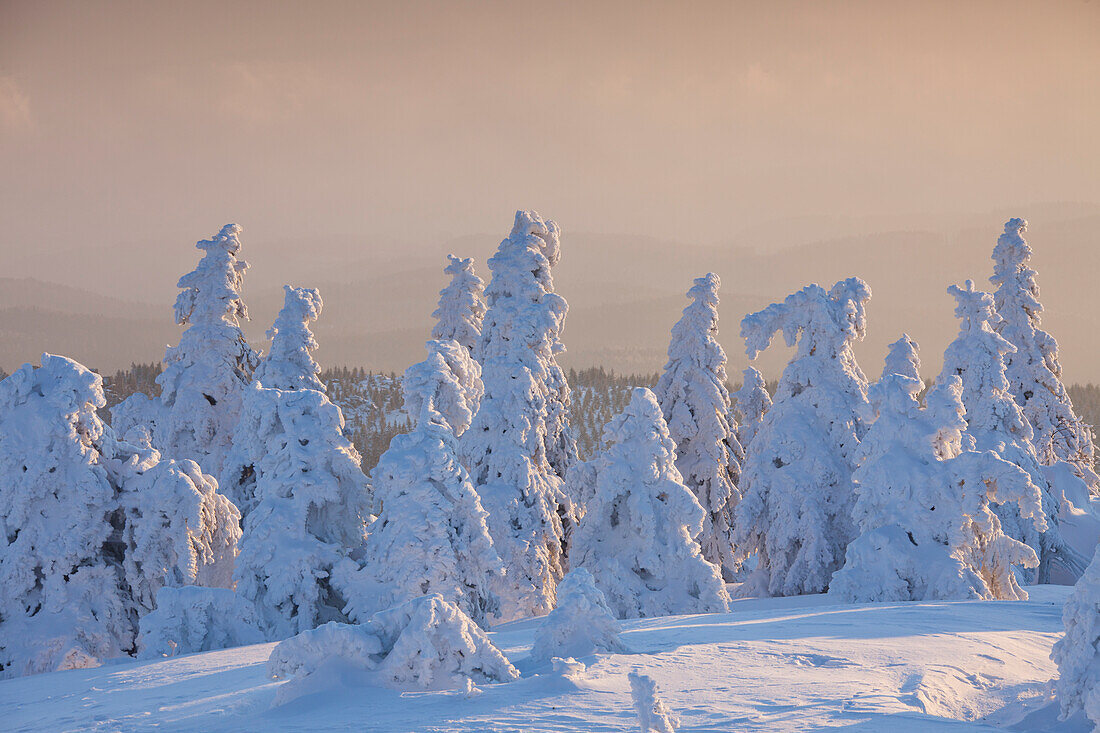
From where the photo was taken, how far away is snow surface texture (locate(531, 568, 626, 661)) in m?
12.9

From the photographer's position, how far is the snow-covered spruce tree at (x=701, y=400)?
3738cm

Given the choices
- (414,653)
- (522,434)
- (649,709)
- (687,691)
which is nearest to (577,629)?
(687,691)

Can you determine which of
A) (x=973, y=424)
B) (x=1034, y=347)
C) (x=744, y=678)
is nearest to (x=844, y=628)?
(x=744, y=678)

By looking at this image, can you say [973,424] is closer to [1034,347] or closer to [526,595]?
[1034,347]

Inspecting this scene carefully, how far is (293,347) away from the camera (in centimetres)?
2884

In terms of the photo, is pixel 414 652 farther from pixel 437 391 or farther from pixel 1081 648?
pixel 437 391

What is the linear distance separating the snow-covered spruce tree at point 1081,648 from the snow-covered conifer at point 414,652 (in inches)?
258

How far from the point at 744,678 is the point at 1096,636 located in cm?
409

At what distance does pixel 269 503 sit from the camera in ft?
65.5

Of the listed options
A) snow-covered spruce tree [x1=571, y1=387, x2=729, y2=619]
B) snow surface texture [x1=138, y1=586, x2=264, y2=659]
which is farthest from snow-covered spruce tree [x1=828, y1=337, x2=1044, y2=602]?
snow surface texture [x1=138, y1=586, x2=264, y2=659]

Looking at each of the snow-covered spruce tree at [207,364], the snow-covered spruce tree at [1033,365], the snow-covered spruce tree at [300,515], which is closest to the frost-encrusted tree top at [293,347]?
the snow-covered spruce tree at [207,364]

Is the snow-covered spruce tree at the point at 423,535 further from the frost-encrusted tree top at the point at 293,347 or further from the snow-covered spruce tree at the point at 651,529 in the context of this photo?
the frost-encrusted tree top at the point at 293,347

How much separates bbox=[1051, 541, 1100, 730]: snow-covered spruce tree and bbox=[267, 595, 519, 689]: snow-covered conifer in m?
6.54

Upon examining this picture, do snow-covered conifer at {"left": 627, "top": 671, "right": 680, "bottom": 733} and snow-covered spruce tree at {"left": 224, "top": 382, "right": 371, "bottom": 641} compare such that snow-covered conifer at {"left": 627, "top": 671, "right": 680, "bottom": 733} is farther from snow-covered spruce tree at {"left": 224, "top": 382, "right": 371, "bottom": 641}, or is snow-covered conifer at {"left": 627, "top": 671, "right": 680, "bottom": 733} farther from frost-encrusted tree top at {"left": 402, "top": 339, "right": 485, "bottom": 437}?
frost-encrusted tree top at {"left": 402, "top": 339, "right": 485, "bottom": 437}
